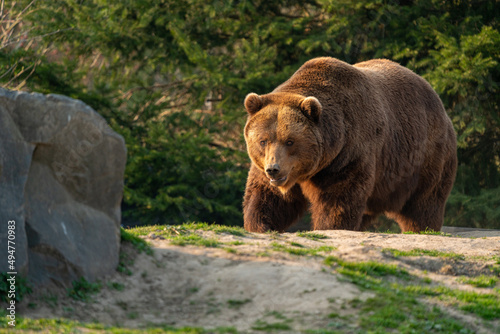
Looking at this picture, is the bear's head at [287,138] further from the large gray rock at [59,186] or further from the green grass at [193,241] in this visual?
the large gray rock at [59,186]

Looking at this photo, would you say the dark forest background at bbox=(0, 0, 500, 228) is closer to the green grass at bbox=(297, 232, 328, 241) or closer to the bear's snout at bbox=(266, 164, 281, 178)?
the bear's snout at bbox=(266, 164, 281, 178)

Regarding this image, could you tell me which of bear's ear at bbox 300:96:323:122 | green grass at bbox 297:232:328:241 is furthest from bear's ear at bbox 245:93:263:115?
green grass at bbox 297:232:328:241

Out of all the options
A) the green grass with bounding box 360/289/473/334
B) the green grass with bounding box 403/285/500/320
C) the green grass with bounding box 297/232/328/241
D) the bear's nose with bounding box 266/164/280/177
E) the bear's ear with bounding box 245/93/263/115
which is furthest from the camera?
the bear's ear with bounding box 245/93/263/115

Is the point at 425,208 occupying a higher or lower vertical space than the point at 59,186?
lower

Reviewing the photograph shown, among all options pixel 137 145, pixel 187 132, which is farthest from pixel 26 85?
pixel 187 132

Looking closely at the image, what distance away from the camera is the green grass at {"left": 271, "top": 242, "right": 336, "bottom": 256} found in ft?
18.9

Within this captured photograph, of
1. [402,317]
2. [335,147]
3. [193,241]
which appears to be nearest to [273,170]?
[335,147]

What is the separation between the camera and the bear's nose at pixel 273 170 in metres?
6.95

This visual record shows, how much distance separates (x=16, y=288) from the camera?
4516 millimetres

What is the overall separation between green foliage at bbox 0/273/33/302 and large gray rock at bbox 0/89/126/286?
0.07m

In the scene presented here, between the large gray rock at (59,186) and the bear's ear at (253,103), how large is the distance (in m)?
2.64

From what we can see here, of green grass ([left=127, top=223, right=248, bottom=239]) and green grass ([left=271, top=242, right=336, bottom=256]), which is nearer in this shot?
green grass ([left=271, top=242, right=336, bottom=256])

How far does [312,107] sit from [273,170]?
917mm

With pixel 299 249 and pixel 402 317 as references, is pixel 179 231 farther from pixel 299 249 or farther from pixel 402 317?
pixel 402 317
